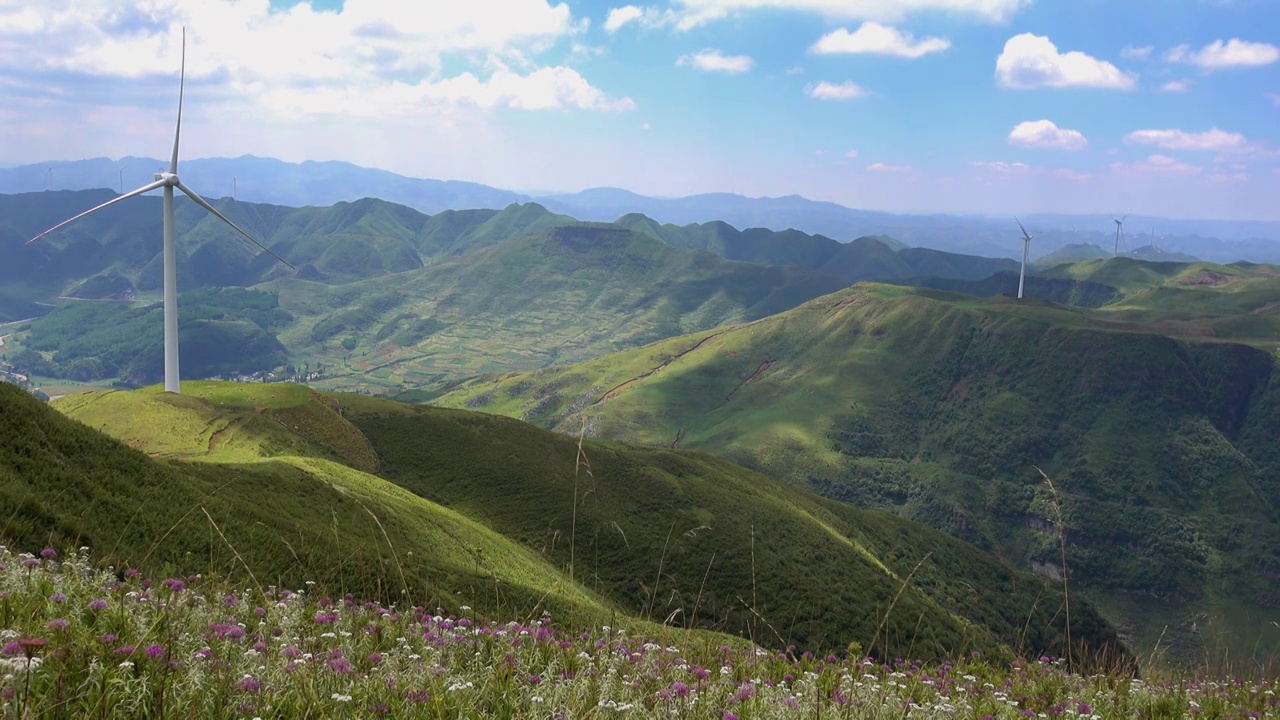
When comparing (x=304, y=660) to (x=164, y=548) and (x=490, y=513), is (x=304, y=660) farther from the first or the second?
(x=490, y=513)

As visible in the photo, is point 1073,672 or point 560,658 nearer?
point 560,658

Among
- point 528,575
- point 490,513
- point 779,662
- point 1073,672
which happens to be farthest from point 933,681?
point 490,513

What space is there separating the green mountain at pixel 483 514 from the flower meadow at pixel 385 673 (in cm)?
244

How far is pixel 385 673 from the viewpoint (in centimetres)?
768

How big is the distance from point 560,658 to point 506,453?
4388 inches

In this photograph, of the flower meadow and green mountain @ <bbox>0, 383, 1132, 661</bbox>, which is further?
green mountain @ <bbox>0, 383, 1132, 661</bbox>

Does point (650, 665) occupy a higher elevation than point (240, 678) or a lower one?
lower

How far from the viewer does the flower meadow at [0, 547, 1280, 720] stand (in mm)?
6230

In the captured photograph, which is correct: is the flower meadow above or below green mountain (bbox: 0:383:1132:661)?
above

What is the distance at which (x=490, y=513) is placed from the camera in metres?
100

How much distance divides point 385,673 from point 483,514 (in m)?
95.1

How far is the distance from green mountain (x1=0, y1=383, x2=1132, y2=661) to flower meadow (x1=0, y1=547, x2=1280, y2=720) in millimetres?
2438

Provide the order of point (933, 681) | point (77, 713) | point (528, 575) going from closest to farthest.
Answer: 1. point (77, 713)
2. point (933, 681)
3. point (528, 575)

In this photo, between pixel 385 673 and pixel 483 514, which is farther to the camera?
pixel 483 514
